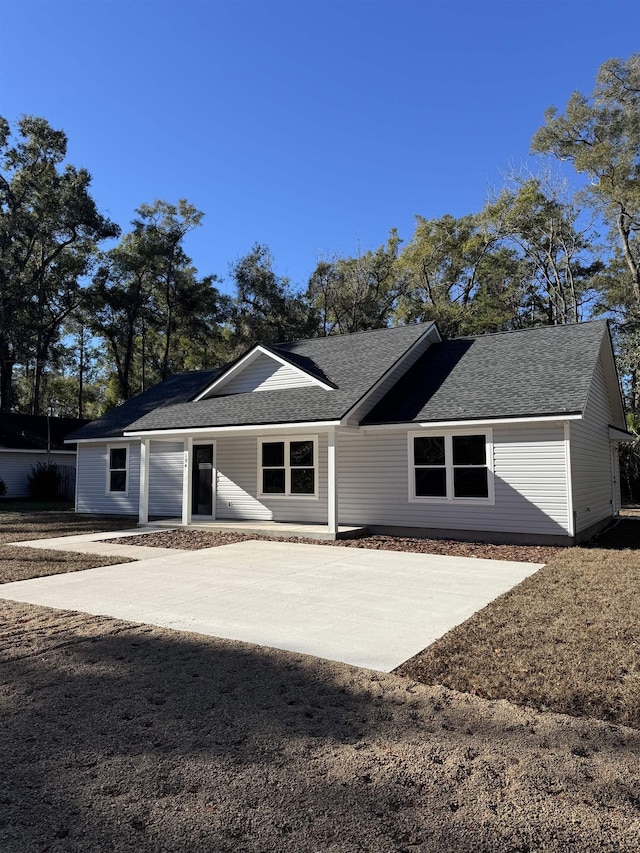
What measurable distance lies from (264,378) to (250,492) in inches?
124

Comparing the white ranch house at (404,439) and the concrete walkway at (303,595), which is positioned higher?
the white ranch house at (404,439)

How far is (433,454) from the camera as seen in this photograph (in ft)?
40.9

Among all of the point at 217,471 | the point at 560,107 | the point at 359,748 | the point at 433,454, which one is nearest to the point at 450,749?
the point at 359,748

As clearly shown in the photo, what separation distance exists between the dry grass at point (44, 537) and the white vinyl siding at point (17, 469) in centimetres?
715

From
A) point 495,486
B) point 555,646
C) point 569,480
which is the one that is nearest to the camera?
point 555,646

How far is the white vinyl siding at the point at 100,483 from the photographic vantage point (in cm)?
1780

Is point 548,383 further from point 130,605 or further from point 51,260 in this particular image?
point 51,260

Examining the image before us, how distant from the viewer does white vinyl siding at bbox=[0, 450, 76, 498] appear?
24.9 m

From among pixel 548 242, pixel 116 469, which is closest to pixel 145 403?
pixel 116 469

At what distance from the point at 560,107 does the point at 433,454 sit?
83.4 feet

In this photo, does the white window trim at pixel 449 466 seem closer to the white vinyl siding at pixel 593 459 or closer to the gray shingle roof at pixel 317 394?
the white vinyl siding at pixel 593 459

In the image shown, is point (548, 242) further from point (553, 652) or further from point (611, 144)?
point (553, 652)

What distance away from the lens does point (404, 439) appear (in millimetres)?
12750

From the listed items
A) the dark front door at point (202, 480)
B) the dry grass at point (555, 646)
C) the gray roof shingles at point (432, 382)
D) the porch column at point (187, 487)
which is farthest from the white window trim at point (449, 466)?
the dark front door at point (202, 480)
